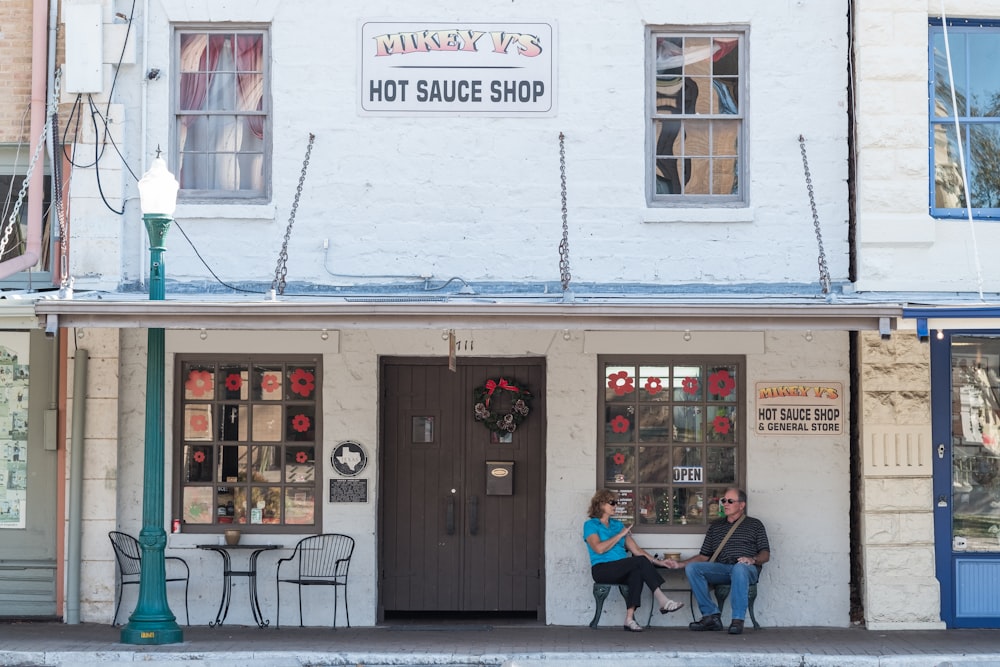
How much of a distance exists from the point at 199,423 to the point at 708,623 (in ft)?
15.8

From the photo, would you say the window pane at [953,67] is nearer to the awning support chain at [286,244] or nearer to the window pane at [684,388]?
the window pane at [684,388]

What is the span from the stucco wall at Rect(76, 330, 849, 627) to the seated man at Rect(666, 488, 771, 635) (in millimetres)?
295

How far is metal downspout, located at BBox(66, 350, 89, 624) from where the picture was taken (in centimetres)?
1177

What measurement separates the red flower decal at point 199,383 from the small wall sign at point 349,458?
1305 mm

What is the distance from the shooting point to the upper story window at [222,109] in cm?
1223

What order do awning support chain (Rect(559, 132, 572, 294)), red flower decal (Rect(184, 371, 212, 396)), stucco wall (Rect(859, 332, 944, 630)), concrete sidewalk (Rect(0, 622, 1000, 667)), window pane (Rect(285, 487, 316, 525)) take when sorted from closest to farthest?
1. concrete sidewalk (Rect(0, 622, 1000, 667))
2. awning support chain (Rect(559, 132, 572, 294))
3. stucco wall (Rect(859, 332, 944, 630))
4. window pane (Rect(285, 487, 316, 525))
5. red flower decal (Rect(184, 371, 212, 396))

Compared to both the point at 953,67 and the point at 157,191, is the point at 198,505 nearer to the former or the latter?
the point at 157,191

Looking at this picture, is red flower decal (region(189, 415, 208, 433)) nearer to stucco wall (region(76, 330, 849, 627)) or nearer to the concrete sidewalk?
stucco wall (region(76, 330, 849, 627))

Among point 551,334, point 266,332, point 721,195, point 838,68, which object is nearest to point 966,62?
point 838,68

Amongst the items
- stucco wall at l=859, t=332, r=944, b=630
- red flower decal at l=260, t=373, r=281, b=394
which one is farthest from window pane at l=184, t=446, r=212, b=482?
stucco wall at l=859, t=332, r=944, b=630

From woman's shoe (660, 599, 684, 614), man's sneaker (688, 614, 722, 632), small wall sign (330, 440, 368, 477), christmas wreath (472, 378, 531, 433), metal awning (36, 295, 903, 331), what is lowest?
man's sneaker (688, 614, 722, 632)

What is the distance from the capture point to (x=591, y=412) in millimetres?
12055

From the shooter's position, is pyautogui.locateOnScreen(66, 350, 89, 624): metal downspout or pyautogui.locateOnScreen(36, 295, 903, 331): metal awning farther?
pyautogui.locateOnScreen(66, 350, 89, 624): metal downspout

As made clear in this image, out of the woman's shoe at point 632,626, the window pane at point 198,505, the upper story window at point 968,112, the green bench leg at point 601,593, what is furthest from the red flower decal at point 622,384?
the window pane at point 198,505
